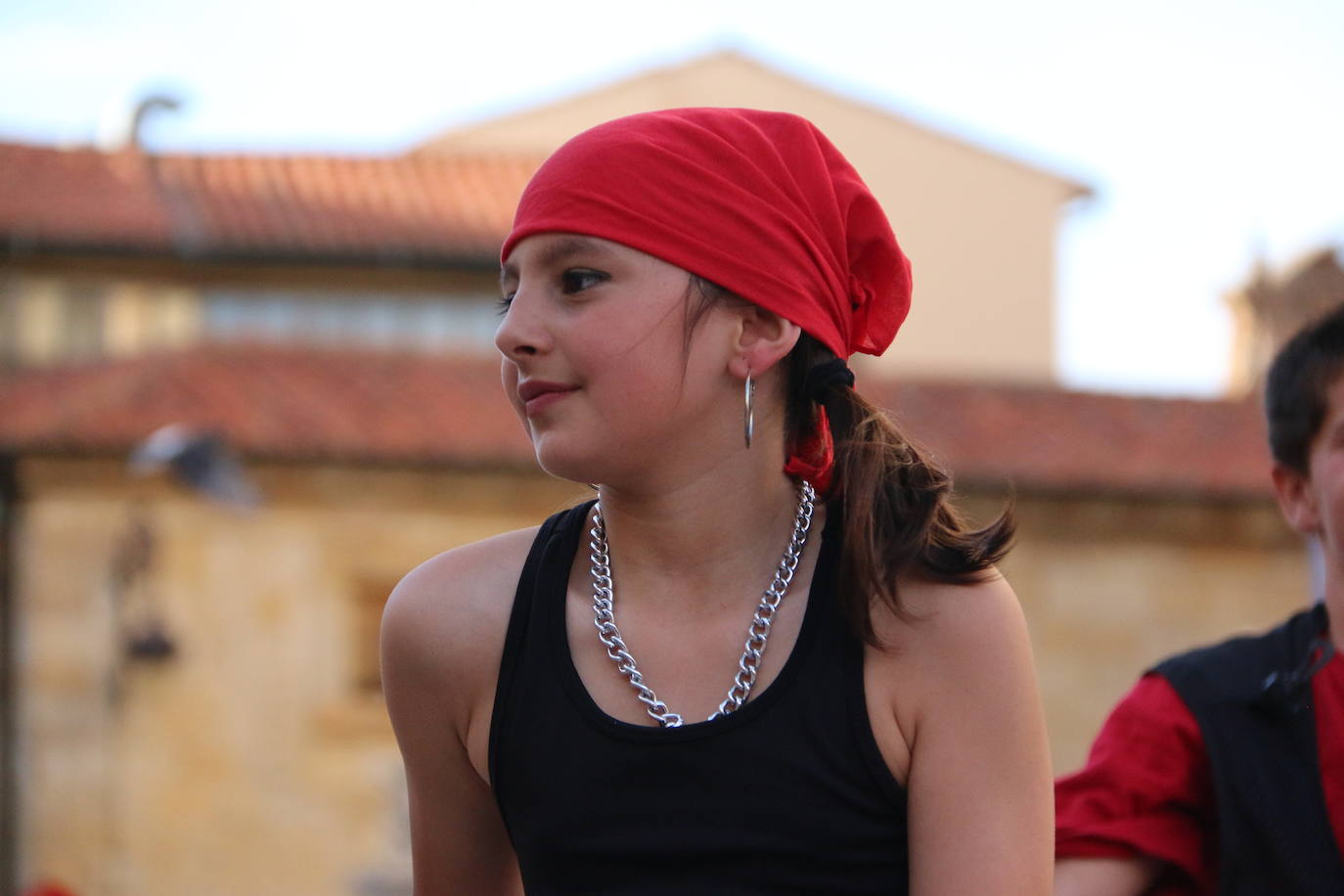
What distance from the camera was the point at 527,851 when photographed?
1.72 meters

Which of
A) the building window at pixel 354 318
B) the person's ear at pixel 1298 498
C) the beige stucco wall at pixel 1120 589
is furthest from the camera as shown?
the building window at pixel 354 318

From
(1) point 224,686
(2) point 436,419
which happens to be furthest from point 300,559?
(2) point 436,419

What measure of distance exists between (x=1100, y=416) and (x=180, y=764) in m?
6.77

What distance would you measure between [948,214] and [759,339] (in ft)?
62.3

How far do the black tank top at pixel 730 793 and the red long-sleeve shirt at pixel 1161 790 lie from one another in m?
0.55

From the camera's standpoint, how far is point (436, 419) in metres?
11.0

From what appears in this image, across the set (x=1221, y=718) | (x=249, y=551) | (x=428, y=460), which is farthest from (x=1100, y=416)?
(x=1221, y=718)

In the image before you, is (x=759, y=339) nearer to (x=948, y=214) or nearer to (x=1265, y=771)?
(x=1265, y=771)

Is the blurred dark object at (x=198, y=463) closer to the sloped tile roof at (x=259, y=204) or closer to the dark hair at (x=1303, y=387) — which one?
the sloped tile roof at (x=259, y=204)

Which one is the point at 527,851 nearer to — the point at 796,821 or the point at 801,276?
the point at 796,821

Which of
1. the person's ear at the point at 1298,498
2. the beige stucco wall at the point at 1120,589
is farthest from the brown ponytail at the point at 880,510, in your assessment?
the beige stucco wall at the point at 1120,589

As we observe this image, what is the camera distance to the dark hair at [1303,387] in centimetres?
230

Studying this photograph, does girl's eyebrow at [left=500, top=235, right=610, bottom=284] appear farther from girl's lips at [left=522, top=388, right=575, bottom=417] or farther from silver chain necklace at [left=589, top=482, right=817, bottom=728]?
silver chain necklace at [left=589, top=482, right=817, bottom=728]

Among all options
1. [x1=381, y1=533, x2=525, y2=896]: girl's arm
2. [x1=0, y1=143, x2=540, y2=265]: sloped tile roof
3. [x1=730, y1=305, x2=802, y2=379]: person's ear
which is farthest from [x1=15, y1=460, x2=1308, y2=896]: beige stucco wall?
[x1=730, y1=305, x2=802, y2=379]: person's ear
